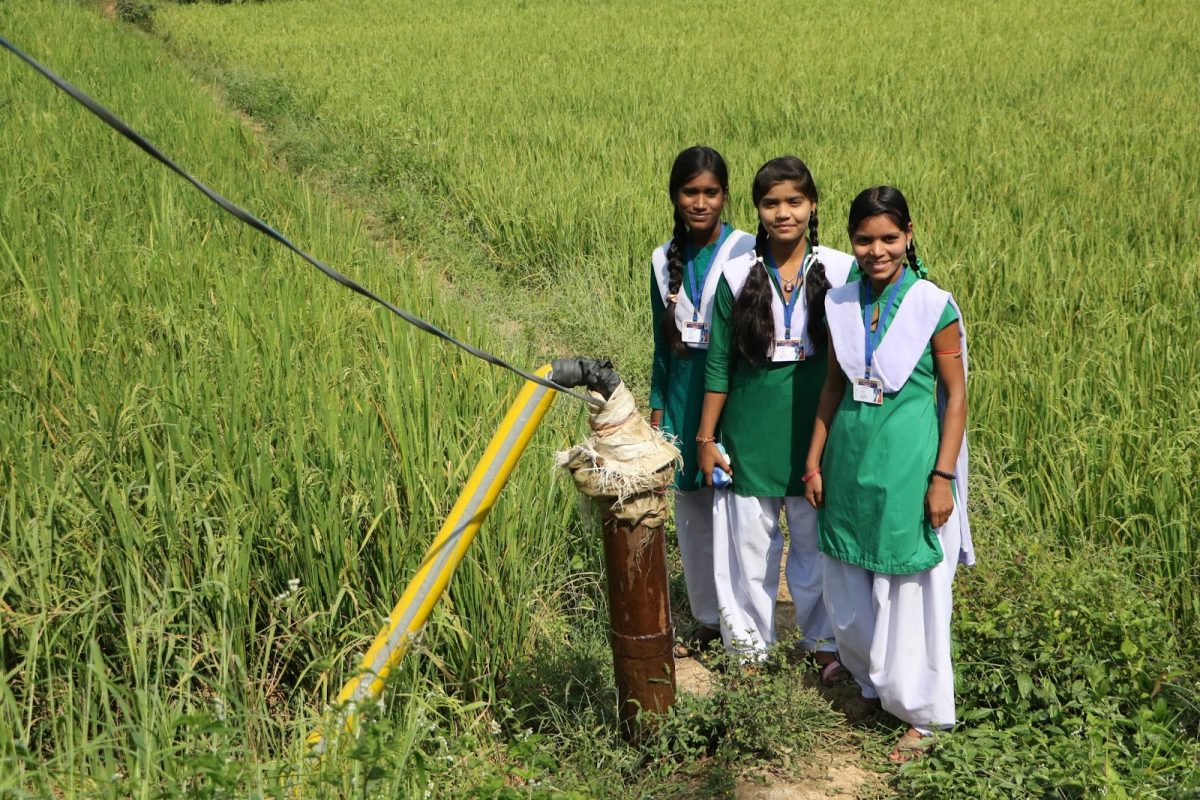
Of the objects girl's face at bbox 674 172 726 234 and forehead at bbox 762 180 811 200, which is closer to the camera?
forehead at bbox 762 180 811 200

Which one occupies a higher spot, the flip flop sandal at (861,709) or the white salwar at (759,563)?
the white salwar at (759,563)

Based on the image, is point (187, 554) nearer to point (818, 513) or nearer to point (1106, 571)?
point (818, 513)

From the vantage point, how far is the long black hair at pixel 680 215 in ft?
8.38

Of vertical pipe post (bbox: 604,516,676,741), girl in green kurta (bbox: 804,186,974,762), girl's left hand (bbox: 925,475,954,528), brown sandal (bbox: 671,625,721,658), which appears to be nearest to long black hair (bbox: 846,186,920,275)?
girl in green kurta (bbox: 804,186,974,762)

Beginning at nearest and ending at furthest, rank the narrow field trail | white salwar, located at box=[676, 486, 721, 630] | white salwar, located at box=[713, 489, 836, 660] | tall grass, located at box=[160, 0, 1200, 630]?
the narrow field trail < white salwar, located at box=[713, 489, 836, 660] < white salwar, located at box=[676, 486, 721, 630] < tall grass, located at box=[160, 0, 1200, 630]

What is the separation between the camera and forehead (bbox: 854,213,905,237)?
7.41ft

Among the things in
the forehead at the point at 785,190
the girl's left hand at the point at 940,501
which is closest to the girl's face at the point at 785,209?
the forehead at the point at 785,190

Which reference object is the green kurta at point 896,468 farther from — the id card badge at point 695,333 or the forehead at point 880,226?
the id card badge at point 695,333

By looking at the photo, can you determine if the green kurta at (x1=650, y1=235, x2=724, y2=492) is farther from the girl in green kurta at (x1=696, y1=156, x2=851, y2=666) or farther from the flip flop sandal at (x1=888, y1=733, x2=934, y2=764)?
the flip flop sandal at (x1=888, y1=733, x2=934, y2=764)

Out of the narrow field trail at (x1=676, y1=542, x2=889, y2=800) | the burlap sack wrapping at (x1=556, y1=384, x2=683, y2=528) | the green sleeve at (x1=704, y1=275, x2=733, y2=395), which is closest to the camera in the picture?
the burlap sack wrapping at (x1=556, y1=384, x2=683, y2=528)

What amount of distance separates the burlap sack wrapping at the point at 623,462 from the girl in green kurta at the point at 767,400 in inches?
22.6

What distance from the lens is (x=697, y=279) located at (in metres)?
2.66

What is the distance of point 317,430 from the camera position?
2.61m

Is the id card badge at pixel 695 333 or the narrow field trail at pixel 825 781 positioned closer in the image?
the narrow field trail at pixel 825 781
